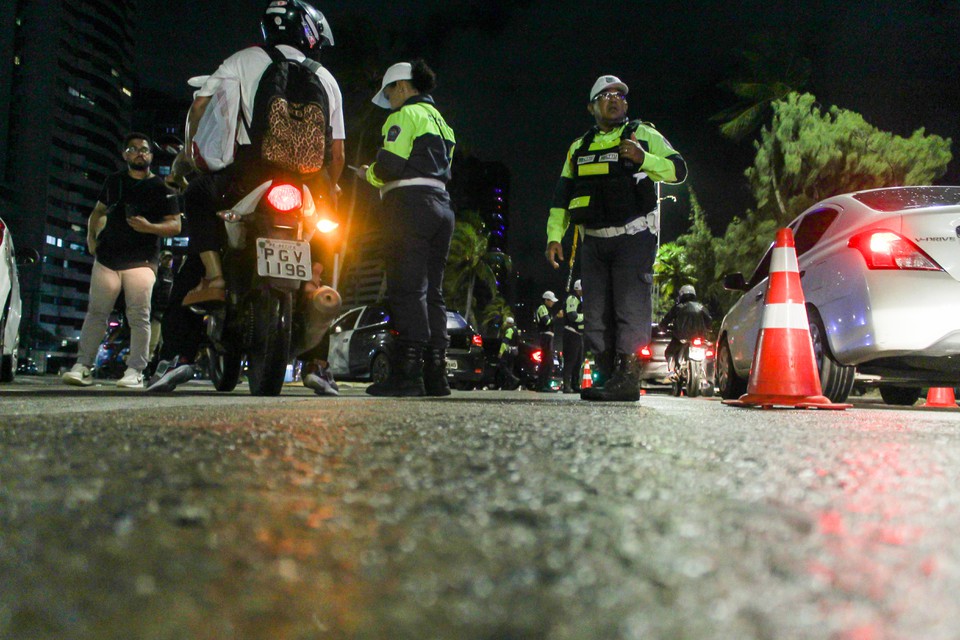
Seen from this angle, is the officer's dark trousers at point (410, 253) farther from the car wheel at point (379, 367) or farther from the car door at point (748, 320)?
the car wheel at point (379, 367)

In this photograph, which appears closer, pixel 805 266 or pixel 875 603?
pixel 875 603

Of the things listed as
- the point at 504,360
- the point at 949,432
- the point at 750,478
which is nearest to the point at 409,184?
the point at 949,432

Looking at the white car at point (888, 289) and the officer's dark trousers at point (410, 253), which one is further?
the officer's dark trousers at point (410, 253)

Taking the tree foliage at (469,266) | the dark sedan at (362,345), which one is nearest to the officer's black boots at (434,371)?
the dark sedan at (362,345)

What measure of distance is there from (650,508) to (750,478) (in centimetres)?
42

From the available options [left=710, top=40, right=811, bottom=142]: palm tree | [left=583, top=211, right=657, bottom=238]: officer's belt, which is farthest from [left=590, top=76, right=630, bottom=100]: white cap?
[left=710, top=40, right=811, bottom=142]: palm tree

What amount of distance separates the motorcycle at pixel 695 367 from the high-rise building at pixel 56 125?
10063cm

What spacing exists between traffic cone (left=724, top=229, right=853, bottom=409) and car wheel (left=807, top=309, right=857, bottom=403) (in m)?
0.58

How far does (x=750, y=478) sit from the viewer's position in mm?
1412

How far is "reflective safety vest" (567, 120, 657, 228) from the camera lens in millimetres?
5355

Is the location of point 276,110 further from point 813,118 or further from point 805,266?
point 813,118

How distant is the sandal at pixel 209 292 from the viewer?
504cm

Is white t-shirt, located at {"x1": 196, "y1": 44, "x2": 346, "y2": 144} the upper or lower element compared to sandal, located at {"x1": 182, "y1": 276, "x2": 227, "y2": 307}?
upper

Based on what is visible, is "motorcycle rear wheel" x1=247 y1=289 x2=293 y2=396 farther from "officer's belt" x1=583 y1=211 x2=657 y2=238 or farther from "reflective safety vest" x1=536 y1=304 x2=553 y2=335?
"reflective safety vest" x1=536 y1=304 x2=553 y2=335
